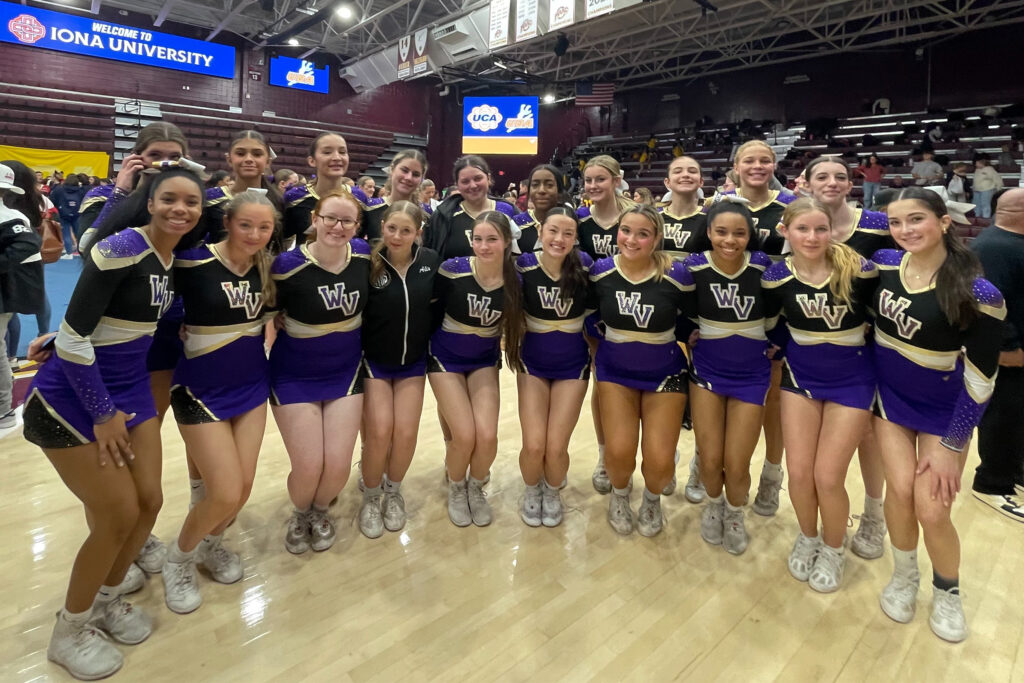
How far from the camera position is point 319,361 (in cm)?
247

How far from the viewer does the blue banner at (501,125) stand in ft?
49.8

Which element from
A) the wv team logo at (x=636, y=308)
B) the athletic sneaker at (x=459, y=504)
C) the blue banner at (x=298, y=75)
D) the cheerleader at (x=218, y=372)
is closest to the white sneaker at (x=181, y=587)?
the cheerleader at (x=218, y=372)

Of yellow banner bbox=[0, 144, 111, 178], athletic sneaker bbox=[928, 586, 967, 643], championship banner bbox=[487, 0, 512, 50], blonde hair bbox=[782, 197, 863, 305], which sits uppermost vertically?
championship banner bbox=[487, 0, 512, 50]

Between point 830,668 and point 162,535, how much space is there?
2.82 m

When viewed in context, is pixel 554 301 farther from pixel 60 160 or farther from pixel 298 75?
pixel 298 75

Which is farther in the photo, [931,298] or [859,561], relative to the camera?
[859,561]

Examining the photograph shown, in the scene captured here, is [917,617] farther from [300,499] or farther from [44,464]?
[44,464]

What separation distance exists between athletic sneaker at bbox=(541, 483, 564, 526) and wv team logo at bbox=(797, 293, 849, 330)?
4.71ft

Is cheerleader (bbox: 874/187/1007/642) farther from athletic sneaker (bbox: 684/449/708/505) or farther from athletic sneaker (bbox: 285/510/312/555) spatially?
athletic sneaker (bbox: 285/510/312/555)

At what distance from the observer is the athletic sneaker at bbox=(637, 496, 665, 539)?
2.71m

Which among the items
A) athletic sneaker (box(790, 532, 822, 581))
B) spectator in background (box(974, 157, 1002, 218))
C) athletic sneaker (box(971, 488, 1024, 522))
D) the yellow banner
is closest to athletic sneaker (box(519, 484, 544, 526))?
athletic sneaker (box(790, 532, 822, 581))

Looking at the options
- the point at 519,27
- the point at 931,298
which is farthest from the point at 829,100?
the point at 931,298

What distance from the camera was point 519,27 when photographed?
34.0ft

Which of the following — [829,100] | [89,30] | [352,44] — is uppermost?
[352,44]
